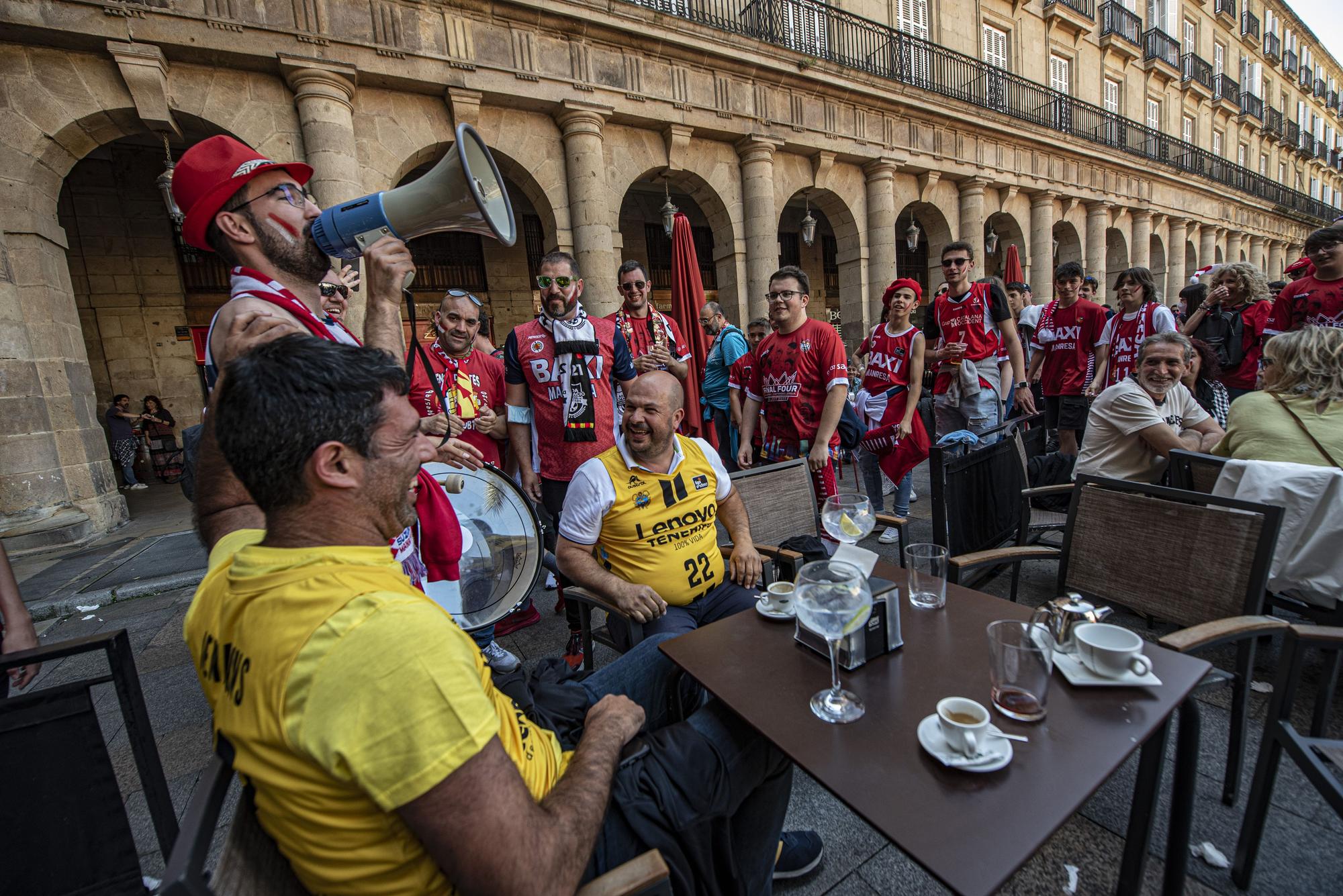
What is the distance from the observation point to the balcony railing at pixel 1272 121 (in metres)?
28.6

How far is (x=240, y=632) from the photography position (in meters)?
0.94

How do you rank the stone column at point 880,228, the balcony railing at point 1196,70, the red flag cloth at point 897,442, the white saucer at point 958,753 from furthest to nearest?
the balcony railing at point 1196,70 → the stone column at point 880,228 → the red flag cloth at point 897,442 → the white saucer at point 958,753

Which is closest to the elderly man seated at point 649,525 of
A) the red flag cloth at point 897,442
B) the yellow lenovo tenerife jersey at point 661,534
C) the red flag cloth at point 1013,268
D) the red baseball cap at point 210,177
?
the yellow lenovo tenerife jersey at point 661,534

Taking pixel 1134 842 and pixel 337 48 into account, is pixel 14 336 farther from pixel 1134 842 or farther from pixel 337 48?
pixel 1134 842

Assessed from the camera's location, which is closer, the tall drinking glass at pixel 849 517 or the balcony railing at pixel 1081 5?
the tall drinking glass at pixel 849 517

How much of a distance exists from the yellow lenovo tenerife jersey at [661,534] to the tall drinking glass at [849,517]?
21.5 inches

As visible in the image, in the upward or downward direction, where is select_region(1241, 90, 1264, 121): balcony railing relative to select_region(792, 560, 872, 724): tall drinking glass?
upward

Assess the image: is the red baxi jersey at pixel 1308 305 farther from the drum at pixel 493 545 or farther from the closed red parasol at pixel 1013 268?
the drum at pixel 493 545

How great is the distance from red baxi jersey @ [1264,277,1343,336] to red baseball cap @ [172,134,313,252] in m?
6.11

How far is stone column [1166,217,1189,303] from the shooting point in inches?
808

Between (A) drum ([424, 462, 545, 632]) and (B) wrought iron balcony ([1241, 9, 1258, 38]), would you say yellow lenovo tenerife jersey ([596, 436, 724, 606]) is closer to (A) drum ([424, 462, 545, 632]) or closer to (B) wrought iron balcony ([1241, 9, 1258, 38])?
(A) drum ([424, 462, 545, 632])

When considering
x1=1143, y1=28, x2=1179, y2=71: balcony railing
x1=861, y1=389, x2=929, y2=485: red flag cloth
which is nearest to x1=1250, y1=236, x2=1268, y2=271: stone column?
x1=1143, y1=28, x2=1179, y2=71: balcony railing

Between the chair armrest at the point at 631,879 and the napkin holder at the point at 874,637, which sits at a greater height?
the napkin holder at the point at 874,637

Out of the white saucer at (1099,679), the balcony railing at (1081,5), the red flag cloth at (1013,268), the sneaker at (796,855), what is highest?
the balcony railing at (1081,5)
